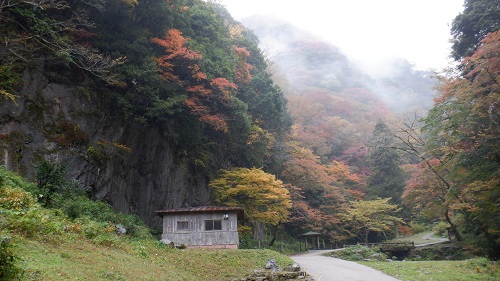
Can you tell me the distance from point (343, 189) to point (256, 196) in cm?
1693

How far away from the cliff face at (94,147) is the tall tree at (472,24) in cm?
1946

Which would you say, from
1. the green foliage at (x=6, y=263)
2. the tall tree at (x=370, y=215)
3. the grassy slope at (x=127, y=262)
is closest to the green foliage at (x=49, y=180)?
the grassy slope at (x=127, y=262)

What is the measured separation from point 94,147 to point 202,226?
7.18 m

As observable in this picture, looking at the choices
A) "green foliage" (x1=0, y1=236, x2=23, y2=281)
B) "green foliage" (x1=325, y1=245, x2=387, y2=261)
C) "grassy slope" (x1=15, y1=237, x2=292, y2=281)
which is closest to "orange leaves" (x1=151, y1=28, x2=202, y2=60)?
"grassy slope" (x1=15, y1=237, x2=292, y2=281)

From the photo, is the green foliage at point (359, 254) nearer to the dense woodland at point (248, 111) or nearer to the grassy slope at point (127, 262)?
the dense woodland at point (248, 111)

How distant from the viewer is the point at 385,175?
37.6m

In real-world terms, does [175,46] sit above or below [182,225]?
above

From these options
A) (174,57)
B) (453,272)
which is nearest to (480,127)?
(453,272)

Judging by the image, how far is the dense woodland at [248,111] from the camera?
1348cm

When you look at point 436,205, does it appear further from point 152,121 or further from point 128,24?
point 128,24

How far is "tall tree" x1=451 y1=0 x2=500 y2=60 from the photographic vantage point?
18266mm

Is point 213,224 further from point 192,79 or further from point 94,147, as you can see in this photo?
point 192,79

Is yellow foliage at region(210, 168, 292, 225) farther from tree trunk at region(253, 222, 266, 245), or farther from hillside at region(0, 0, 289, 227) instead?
tree trunk at region(253, 222, 266, 245)

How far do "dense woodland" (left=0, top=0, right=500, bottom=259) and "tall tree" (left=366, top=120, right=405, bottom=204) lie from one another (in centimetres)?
13
